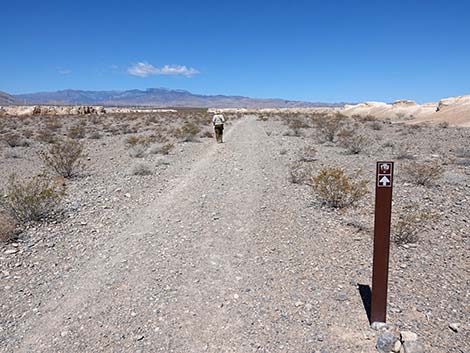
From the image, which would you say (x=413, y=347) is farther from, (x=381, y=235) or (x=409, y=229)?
(x=409, y=229)

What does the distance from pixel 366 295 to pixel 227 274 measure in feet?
5.44

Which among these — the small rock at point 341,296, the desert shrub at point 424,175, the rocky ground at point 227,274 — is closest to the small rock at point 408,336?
the rocky ground at point 227,274

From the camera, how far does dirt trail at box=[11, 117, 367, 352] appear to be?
3.58 m

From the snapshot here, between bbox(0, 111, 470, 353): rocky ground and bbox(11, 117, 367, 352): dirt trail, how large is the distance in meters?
0.02

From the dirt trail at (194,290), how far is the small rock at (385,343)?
37 cm

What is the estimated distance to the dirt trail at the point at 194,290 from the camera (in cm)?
358

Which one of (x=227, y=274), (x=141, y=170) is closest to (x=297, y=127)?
(x=141, y=170)

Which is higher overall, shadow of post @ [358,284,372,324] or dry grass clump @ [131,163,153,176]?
dry grass clump @ [131,163,153,176]

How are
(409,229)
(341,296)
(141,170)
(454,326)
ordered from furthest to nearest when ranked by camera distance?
(141,170) → (409,229) → (341,296) → (454,326)

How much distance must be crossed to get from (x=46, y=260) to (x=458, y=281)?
5.38 meters

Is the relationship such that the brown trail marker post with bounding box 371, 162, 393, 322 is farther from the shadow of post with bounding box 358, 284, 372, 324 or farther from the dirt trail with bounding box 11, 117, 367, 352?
the dirt trail with bounding box 11, 117, 367, 352

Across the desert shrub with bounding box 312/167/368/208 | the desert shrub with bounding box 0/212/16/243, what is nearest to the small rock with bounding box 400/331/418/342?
the desert shrub with bounding box 312/167/368/208

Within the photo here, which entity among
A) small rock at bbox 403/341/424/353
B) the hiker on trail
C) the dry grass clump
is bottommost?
small rock at bbox 403/341/424/353

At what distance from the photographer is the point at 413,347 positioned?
10.9ft
